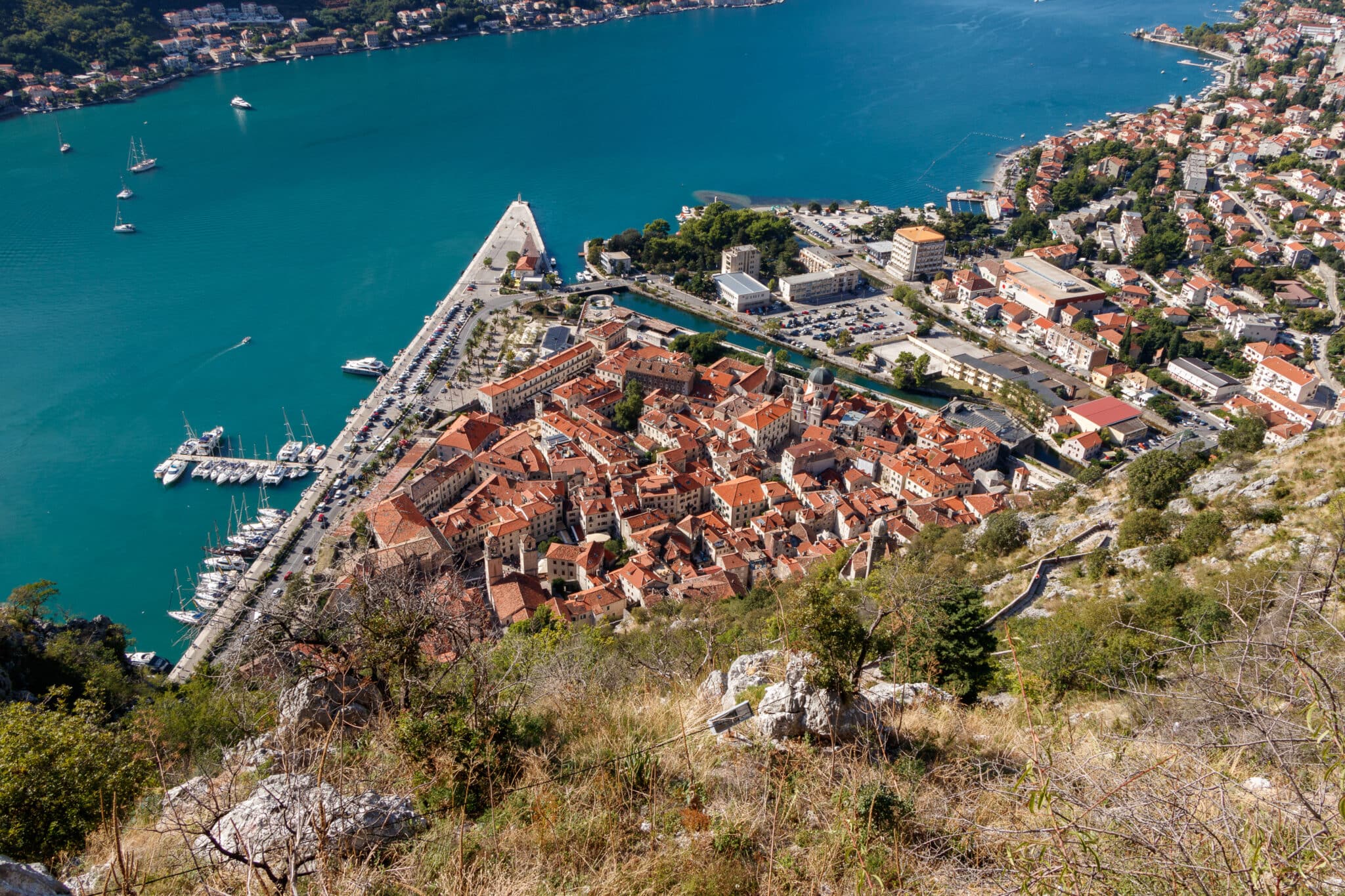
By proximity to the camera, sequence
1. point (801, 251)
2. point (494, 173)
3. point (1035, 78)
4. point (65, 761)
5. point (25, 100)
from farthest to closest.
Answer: point (1035, 78) < point (25, 100) < point (494, 173) < point (801, 251) < point (65, 761)

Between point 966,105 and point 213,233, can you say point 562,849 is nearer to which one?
point 213,233

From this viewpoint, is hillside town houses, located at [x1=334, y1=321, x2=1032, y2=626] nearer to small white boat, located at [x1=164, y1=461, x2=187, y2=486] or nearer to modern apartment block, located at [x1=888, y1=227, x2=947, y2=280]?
small white boat, located at [x1=164, y1=461, x2=187, y2=486]

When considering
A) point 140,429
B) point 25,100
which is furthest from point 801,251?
point 25,100

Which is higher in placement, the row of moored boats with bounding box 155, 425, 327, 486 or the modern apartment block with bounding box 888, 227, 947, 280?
the modern apartment block with bounding box 888, 227, 947, 280

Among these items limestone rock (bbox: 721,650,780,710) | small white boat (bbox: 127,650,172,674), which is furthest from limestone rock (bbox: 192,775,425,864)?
small white boat (bbox: 127,650,172,674)

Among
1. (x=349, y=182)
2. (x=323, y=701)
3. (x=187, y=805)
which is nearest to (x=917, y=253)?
(x=349, y=182)

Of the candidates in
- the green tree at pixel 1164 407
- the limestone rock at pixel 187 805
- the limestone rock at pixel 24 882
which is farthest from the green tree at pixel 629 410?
the limestone rock at pixel 24 882
